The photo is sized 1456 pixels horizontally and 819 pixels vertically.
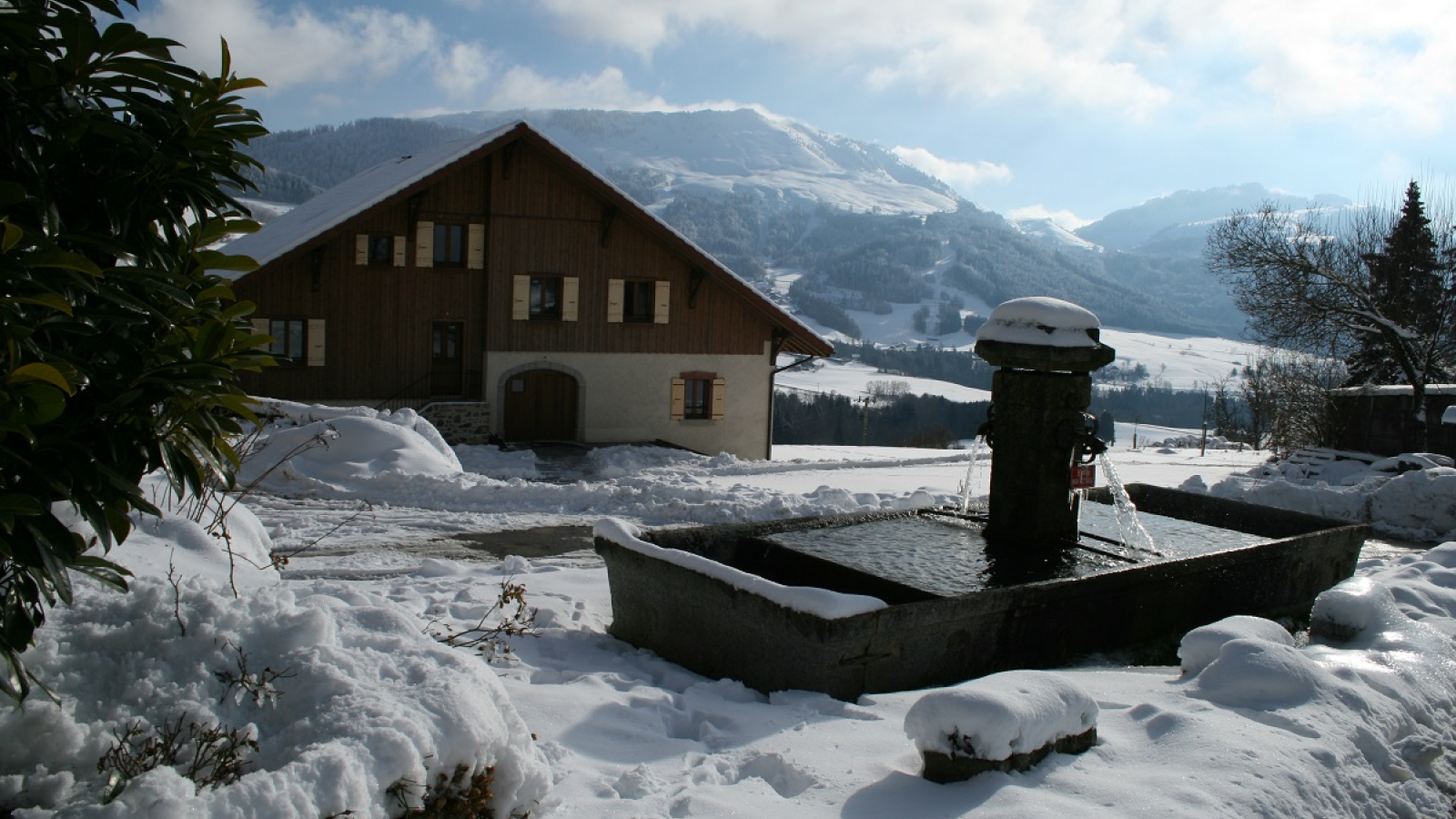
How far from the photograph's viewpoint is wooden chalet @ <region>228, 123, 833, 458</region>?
2497cm

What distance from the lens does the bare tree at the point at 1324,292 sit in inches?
1161

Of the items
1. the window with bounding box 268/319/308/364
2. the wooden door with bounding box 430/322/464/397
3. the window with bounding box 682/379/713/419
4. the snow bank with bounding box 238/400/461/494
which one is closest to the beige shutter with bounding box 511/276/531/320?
the wooden door with bounding box 430/322/464/397

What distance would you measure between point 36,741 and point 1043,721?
137 inches

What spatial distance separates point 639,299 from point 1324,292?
18.4 metres

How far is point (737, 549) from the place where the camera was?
793 centimetres

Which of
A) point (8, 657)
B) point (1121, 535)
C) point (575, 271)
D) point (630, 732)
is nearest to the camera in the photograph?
point (8, 657)

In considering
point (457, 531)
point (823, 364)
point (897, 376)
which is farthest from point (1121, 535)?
point (823, 364)

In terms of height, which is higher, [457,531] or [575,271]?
[575,271]

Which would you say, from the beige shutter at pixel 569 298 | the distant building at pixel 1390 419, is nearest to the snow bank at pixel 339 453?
the beige shutter at pixel 569 298

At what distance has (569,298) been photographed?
27.0 metres

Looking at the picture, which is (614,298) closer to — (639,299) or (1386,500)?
(639,299)

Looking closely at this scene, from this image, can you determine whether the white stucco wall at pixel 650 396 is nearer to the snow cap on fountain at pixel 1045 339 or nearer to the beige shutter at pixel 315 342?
the beige shutter at pixel 315 342

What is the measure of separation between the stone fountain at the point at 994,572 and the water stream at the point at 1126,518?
2.8 inches

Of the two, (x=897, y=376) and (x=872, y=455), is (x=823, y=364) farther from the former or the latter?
(x=872, y=455)
